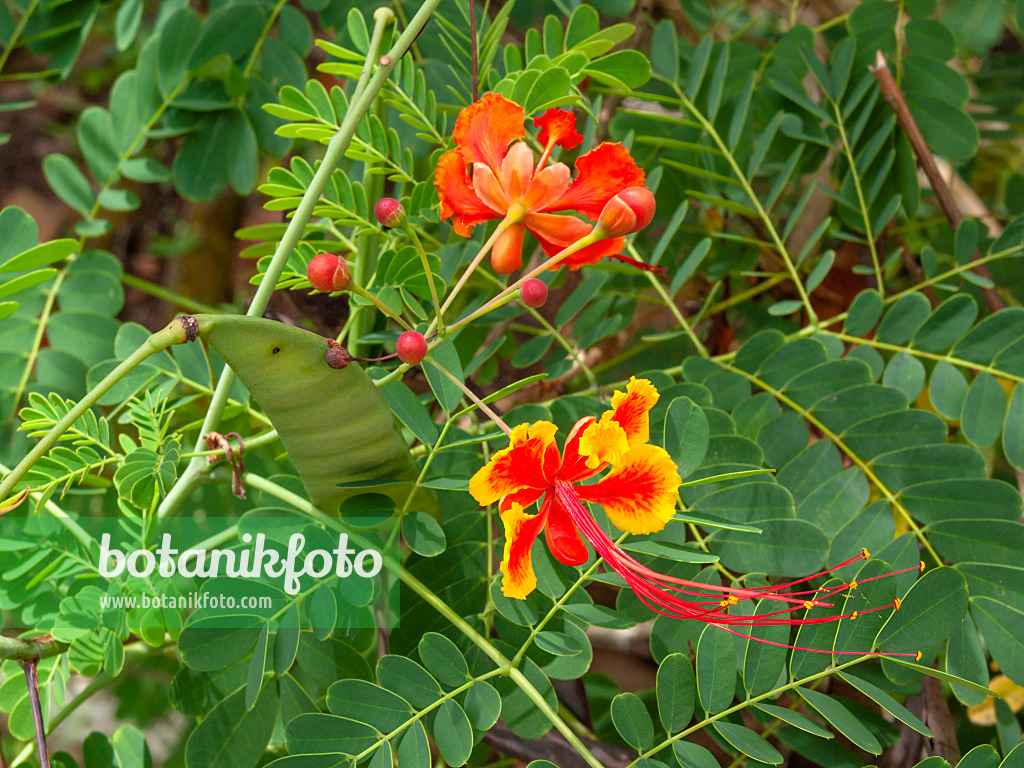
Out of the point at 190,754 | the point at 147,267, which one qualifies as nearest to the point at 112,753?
the point at 190,754

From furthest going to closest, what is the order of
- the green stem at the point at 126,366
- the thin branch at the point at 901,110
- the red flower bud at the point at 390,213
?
1. the thin branch at the point at 901,110
2. the red flower bud at the point at 390,213
3. the green stem at the point at 126,366

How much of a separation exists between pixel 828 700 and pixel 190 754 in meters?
0.48

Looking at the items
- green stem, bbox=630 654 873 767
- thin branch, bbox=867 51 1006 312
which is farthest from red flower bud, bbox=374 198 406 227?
thin branch, bbox=867 51 1006 312

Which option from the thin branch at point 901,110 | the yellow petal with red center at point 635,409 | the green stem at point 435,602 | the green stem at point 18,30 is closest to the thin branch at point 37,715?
the green stem at point 435,602

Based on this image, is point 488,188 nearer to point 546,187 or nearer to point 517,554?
point 546,187

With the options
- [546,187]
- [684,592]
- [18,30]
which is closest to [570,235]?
[546,187]

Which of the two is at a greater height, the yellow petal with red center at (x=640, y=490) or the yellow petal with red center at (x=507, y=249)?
the yellow petal with red center at (x=507, y=249)

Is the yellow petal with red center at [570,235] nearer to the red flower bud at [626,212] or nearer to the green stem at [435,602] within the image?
the red flower bud at [626,212]

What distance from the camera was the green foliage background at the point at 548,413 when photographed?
565 millimetres

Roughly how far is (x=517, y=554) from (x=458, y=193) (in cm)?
25

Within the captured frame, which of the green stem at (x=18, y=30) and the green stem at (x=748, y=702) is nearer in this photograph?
the green stem at (x=748, y=702)

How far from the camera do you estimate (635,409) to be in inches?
19.5

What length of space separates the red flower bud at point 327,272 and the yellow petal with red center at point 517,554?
17cm

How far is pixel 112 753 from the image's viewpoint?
2.24ft
